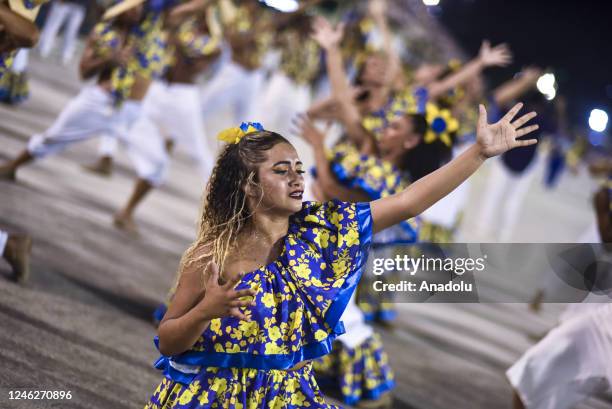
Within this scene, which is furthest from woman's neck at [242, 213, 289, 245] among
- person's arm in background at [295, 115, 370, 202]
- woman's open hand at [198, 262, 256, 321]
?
person's arm in background at [295, 115, 370, 202]

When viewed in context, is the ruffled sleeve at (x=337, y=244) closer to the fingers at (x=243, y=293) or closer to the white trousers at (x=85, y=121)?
the fingers at (x=243, y=293)

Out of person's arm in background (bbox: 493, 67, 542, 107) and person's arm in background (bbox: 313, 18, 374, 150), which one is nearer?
person's arm in background (bbox: 313, 18, 374, 150)

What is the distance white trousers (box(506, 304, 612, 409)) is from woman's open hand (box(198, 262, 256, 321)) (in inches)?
87.3

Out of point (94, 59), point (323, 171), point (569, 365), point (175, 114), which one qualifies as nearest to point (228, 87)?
point (175, 114)

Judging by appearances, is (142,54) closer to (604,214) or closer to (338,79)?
(338,79)

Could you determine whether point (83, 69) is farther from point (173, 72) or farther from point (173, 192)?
point (173, 192)

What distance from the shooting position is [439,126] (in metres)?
5.30

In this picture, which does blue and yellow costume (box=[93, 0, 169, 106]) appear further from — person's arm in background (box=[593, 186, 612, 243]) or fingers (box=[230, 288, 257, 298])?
fingers (box=[230, 288, 257, 298])

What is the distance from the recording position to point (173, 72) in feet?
27.0

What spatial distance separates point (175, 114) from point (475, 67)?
8.87 feet

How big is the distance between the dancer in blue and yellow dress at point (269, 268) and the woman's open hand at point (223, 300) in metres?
0.06

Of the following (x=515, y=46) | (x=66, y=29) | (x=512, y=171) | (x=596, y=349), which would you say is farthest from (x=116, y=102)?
(x=515, y=46)

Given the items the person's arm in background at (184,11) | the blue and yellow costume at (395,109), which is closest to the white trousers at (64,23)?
the person's arm in background at (184,11)

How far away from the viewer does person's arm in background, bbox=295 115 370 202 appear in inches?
189
